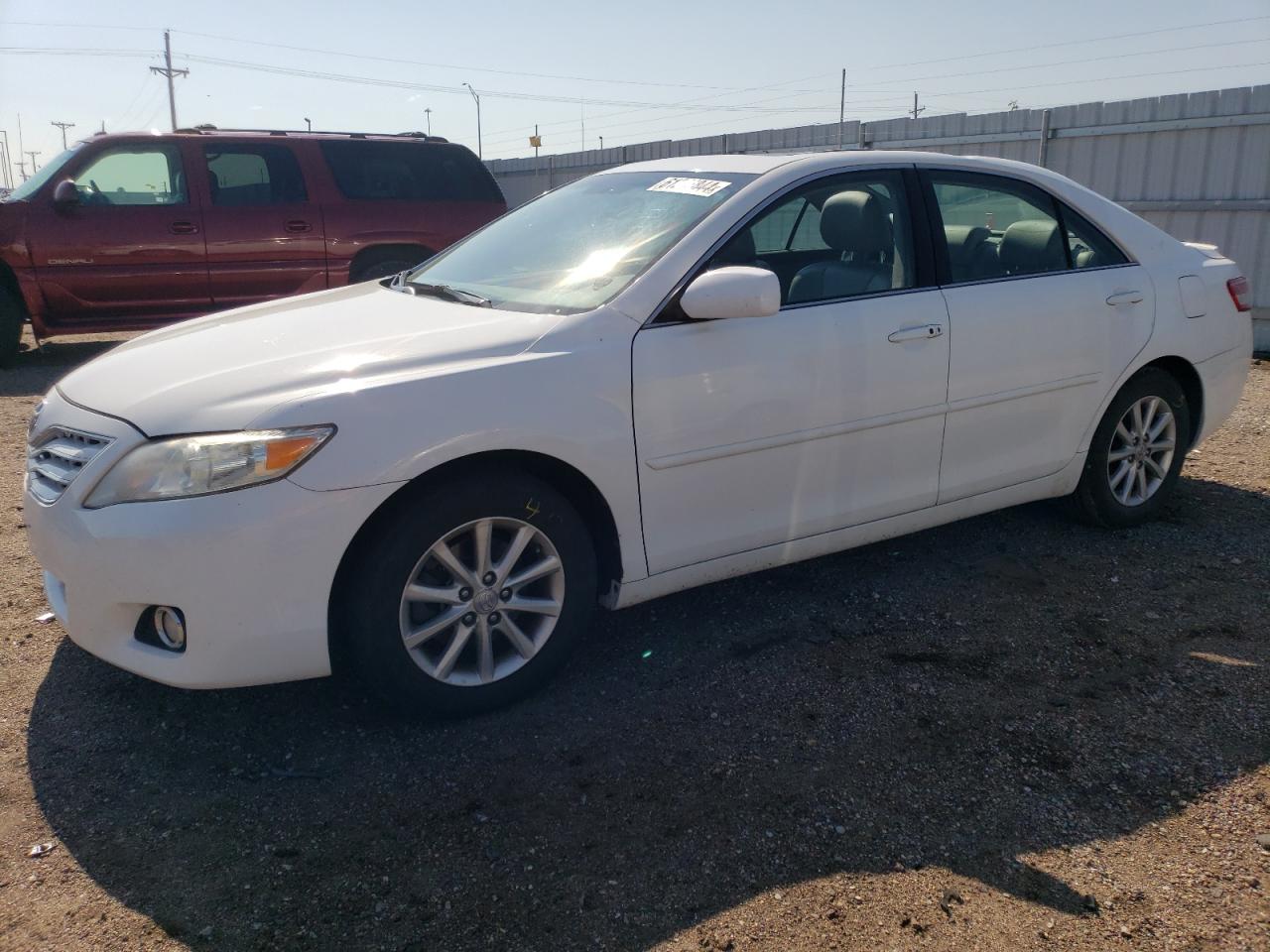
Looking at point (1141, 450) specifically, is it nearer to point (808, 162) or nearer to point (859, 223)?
point (859, 223)

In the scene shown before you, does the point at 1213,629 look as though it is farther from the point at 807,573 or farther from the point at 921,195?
the point at 921,195

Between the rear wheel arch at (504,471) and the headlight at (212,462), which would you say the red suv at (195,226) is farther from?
the headlight at (212,462)

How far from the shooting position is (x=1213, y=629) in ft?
12.7

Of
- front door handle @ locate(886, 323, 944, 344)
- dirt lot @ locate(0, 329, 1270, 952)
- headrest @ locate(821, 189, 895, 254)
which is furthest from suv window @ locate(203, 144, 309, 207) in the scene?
front door handle @ locate(886, 323, 944, 344)

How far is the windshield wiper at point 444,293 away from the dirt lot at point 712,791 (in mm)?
1303

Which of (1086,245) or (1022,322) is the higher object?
(1086,245)

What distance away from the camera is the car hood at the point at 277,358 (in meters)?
2.89

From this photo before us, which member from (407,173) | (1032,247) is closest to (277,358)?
(1032,247)

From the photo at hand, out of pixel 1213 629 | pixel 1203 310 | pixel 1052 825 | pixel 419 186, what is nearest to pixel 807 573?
pixel 1213 629

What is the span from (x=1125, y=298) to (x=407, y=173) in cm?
736

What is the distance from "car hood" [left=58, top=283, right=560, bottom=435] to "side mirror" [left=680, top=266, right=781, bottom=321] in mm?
450

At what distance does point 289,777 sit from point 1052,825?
2080 mm

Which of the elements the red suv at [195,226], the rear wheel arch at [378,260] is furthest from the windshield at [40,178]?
the rear wheel arch at [378,260]

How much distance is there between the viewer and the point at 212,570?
2748 millimetres
